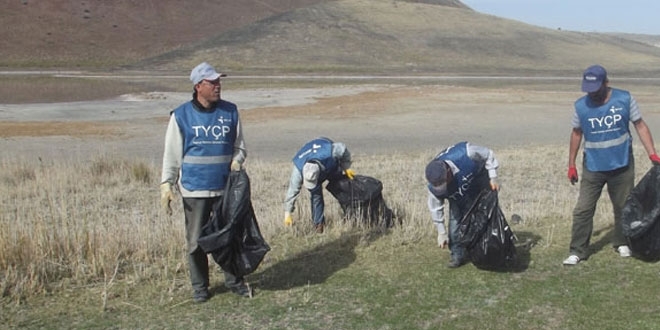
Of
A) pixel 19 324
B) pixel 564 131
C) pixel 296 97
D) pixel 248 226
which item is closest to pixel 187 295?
pixel 248 226

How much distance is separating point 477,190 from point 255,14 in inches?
2933

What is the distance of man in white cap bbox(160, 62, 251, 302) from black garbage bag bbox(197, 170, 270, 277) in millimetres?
79

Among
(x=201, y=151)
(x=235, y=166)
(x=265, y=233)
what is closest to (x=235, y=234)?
(x=235, y=166)

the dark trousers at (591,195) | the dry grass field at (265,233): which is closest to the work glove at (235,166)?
the dry grass field at (265,233)

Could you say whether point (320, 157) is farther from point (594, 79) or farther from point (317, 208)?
point (594, 79)

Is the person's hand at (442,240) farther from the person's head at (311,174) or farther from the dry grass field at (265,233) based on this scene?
the person's head at (311,174)

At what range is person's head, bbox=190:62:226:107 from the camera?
19.3 feet

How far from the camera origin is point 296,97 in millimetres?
→ 35375

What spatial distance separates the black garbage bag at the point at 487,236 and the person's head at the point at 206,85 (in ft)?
7.95

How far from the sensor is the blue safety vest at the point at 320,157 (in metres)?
7.95

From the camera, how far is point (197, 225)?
19.9 feet

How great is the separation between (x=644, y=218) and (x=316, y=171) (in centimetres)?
303

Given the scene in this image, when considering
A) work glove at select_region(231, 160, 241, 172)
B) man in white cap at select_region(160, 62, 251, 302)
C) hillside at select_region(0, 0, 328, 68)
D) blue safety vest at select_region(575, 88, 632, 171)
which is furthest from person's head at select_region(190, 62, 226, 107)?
hillside at select_region(0, 0, 328, 68)

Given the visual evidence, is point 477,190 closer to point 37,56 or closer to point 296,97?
point 296,97
